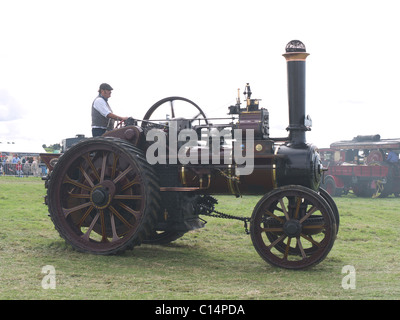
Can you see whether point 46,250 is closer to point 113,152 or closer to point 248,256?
point 113,152

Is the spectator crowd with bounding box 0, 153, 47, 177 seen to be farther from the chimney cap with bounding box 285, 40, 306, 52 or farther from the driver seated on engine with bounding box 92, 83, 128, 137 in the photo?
the chimney cap with bounding box 285, 40, 306, 52

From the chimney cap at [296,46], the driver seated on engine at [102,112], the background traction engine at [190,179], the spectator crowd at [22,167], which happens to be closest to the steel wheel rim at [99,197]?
the background traction engine at [190,179]

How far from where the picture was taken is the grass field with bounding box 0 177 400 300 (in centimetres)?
480

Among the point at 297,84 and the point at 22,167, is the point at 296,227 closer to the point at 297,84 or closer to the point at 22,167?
the point at 297,84

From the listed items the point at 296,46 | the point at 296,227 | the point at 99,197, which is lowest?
the point at 296,227

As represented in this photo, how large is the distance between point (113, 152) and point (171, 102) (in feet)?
4.20

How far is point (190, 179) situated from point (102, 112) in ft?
5.16

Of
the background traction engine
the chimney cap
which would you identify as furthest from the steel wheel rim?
the chimney cap

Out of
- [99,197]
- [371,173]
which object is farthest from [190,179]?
[371,173]

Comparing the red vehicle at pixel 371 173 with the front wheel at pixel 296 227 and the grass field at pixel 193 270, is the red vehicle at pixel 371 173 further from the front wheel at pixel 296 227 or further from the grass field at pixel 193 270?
the front wheel at pixel 296 227

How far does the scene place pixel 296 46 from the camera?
247 inches

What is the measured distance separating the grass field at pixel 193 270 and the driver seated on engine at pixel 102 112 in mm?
1625

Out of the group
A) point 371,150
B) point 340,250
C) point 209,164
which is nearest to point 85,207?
point 209,164

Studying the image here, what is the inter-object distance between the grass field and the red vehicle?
11.3 meters
